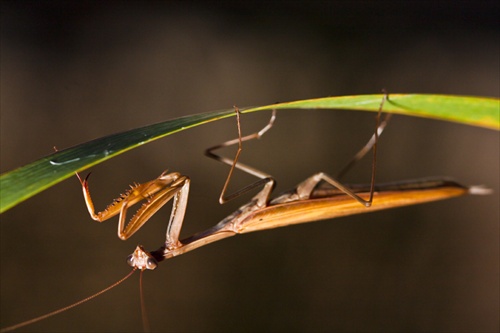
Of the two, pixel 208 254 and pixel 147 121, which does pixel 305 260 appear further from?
pixel 147 121

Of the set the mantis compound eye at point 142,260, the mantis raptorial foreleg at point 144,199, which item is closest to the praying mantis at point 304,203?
the mantis compound eye at point 142,260

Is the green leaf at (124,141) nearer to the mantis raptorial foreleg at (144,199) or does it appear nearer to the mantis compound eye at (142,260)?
the mantis raptorial foreleg at (144,199)

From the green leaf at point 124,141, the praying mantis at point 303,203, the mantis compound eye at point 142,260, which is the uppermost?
the green leaf at point 124,141

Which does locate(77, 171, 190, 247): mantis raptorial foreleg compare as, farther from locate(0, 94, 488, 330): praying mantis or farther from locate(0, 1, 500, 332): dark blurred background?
locate(0, 1, 500, 332): dark blurred background

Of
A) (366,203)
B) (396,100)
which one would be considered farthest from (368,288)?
(396,100)

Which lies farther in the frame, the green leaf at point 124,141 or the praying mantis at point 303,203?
the praying mantis at point 303,203

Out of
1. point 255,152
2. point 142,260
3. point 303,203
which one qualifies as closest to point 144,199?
point 142,260


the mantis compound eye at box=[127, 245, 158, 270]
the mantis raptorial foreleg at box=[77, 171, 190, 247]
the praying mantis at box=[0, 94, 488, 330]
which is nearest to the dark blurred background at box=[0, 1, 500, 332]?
the praying mantis at box=[0, 94, 488, 330]
